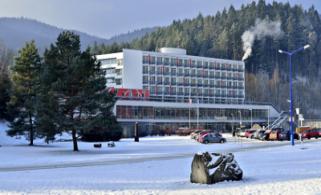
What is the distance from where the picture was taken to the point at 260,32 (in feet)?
623

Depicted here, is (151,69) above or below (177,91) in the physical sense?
above

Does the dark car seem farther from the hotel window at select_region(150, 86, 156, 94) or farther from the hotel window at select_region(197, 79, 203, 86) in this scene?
the hotel window at select_region(197, 79, 203, 86)

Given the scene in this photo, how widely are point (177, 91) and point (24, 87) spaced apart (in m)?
80.4

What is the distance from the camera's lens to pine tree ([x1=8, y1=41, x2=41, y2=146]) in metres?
53.3

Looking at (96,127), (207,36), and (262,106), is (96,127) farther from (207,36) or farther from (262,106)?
(207,36)

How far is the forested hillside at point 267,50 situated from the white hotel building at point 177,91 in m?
30.7

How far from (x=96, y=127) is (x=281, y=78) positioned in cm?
Answer: 15275

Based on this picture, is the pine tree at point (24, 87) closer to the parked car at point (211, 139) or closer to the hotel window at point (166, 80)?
the parked car at point (211, 139)

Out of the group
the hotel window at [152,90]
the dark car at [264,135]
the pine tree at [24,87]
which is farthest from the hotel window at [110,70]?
the pine tree at [24,87]

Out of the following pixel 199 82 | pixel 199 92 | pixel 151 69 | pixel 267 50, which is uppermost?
pixel 267 50

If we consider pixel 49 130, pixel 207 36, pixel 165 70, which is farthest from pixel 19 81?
pixel 207 36

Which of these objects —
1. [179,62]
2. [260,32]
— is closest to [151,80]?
[179,62]

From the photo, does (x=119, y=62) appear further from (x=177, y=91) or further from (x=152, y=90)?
(x=177, y=91)

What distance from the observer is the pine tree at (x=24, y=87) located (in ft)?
175
